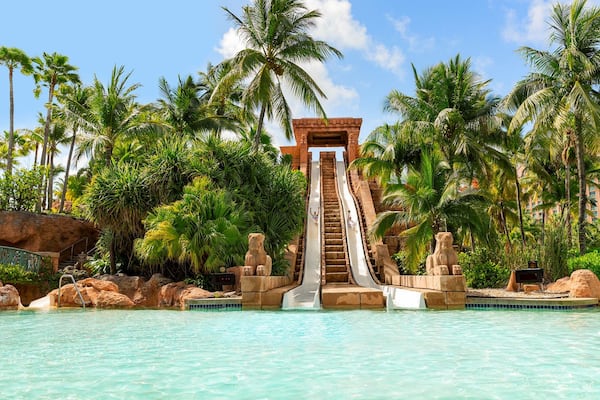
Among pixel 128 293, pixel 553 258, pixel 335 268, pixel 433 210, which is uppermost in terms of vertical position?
pixel 433 210

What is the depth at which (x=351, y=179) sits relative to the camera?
27.4 metres

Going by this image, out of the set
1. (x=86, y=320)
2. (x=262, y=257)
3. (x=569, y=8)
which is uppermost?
(x=569, y=8)

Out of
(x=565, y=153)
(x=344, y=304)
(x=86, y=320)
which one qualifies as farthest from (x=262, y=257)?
(x=565, y=153)

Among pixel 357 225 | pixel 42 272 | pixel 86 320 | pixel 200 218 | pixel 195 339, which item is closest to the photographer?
pixel 195 339

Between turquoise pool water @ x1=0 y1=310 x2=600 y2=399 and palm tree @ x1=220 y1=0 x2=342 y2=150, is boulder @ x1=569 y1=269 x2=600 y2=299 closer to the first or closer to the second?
turquoise pool water @ x1=0 y1=310 x2=600 y2=399

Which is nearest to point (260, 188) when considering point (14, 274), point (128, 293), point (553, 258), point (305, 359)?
point (128, 293)

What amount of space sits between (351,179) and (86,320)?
20078 millimetres

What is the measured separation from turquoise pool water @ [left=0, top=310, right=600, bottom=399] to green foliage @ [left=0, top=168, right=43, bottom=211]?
16.5 metres

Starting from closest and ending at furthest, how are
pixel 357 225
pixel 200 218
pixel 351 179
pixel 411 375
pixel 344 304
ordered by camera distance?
1. pixel 411 375
2. pixel 344 304
3. pixel 200 218
4. pixel 357 225
5. pixel 351 179

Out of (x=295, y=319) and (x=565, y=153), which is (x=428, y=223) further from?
(x=565, y=153)

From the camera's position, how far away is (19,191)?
73.7ft

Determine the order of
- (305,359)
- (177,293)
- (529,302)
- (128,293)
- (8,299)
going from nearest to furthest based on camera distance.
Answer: (305,359) < (529,302) < (8,299) < (177,293) < (128,293)

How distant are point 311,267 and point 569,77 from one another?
11.2 metres

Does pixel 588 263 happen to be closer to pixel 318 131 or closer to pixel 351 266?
pixel 351 266
